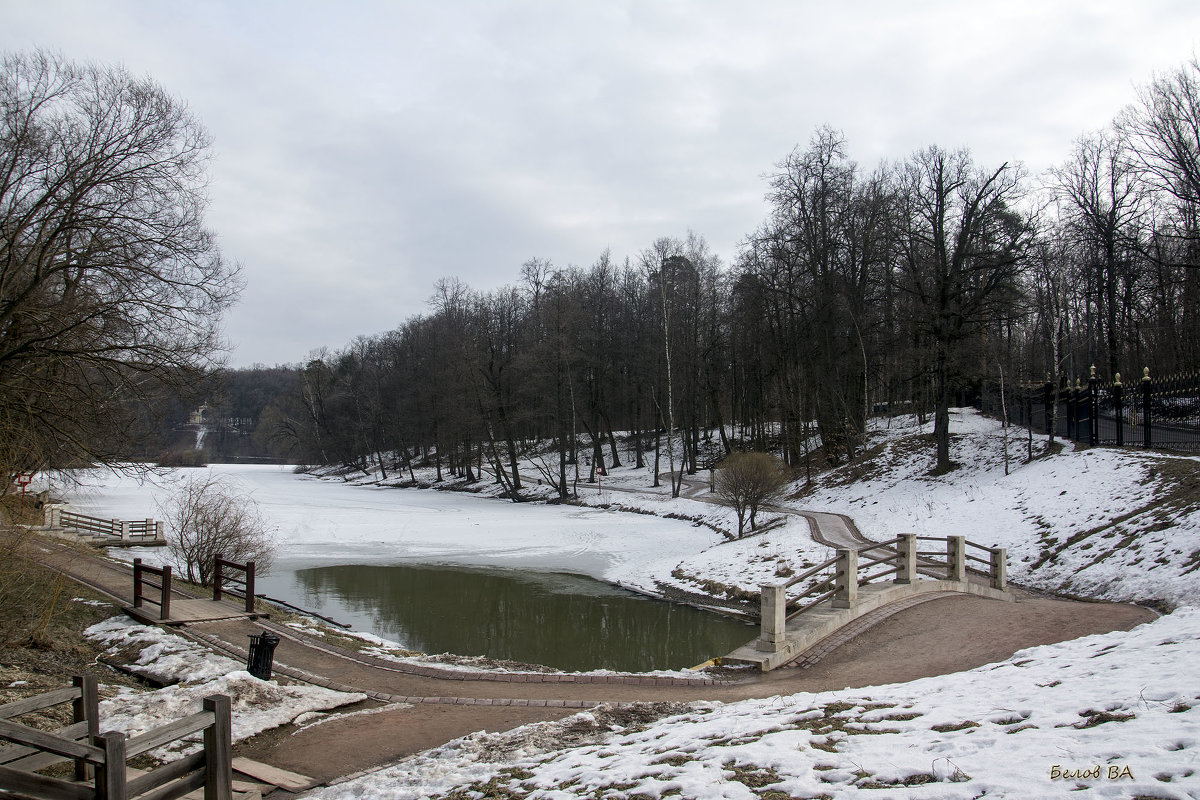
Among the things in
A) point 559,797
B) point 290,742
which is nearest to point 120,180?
point 290,742

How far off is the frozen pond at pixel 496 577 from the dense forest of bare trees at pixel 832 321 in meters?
7.13

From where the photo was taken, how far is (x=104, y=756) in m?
4.38

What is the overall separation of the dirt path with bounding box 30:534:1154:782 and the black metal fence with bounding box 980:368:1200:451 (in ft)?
31.3

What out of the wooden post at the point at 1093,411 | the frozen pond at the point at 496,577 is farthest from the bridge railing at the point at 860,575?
the wooden post at the point at 1093,411

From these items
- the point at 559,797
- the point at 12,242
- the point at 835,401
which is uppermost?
the point at 12,242

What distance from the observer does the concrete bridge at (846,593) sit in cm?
1085

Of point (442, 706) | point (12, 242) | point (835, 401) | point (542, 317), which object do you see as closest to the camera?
point (442, 706)

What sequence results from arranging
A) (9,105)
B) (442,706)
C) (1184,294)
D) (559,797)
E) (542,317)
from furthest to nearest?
1. (542,317)
2. (1184,294)
3. (9,105)
4. (442,706)
5. (559,797)

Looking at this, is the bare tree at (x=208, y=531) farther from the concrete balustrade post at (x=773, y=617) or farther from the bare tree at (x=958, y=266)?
the bare tree at (x=958, y=266)

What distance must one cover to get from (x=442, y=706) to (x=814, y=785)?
5619mm

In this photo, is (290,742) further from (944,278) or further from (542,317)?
(542,317)

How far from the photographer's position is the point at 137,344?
12.3m

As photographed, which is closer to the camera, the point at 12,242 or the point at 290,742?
the point at 290,742

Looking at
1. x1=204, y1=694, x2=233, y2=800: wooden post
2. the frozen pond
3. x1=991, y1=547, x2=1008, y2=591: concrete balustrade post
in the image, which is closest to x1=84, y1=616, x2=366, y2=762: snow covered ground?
x1=204, y1=694, x2=233, y2=800: wooden post
